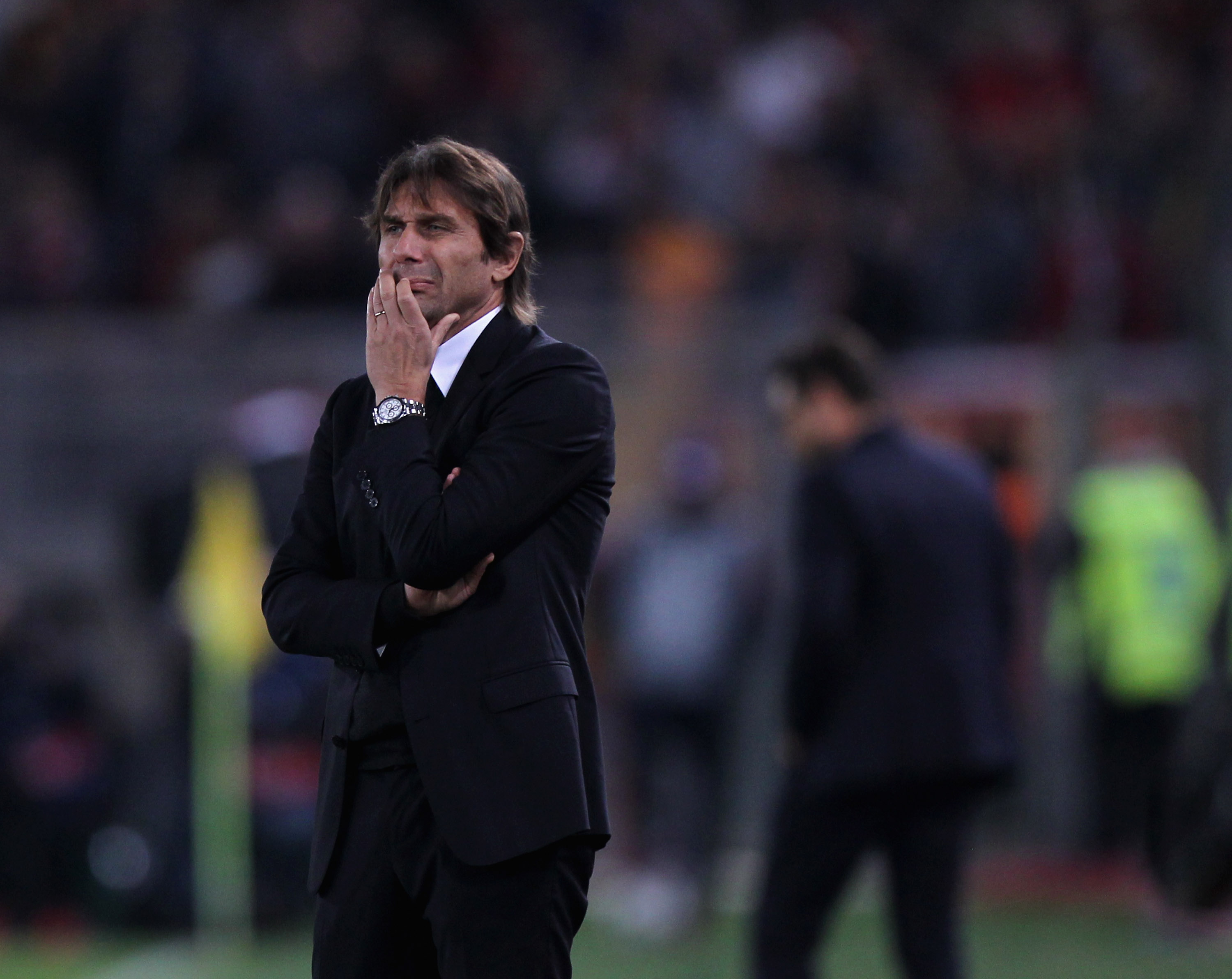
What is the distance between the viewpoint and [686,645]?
8.55 metres

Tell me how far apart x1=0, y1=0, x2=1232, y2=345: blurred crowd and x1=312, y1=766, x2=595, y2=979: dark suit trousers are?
666 centimetres

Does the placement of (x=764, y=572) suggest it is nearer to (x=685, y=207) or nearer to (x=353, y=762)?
(x=685, y=207)

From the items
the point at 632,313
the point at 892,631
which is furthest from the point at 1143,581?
the point at 892,631

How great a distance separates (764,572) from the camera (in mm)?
9047

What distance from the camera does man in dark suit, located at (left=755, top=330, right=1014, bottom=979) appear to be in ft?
16.6

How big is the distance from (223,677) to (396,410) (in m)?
5.49

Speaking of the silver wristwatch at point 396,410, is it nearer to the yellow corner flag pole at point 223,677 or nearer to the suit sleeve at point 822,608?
the suit sleeve at point 822,608

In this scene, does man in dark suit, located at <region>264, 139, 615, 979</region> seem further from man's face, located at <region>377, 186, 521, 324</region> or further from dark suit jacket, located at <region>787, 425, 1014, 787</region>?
dark suit jacket, located at <region>787, 425, 1014, 787</region>

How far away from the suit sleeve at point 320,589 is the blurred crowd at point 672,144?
642 centimetres

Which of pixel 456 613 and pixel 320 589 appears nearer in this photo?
pixel 456 613

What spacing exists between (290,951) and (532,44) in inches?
248

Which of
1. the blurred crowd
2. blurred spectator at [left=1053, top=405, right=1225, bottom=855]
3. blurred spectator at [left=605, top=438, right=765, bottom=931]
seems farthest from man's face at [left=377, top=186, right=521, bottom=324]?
the blurred crowd

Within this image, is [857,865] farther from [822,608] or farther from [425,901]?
[425,901]

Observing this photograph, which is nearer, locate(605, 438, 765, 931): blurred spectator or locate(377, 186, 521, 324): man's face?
locate(377, 186, 521, 324): man's face
